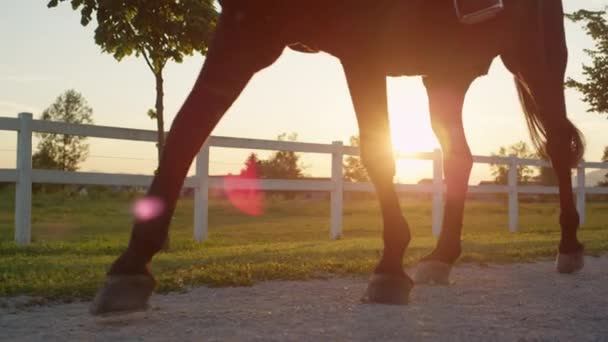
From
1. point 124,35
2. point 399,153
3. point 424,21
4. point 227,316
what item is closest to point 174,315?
point 227,316

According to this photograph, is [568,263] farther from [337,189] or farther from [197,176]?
[337,189]

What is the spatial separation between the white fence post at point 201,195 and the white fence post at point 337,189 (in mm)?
2457

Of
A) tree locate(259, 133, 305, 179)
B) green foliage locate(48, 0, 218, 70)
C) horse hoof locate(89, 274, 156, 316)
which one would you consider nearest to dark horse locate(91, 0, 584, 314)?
horse hoof locate(89, 274, 156, 316)

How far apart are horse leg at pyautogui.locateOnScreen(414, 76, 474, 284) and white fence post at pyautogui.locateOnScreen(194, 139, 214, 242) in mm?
6228

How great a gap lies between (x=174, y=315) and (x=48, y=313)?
1.77 feet

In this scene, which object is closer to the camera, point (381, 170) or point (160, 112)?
point (381, 170)

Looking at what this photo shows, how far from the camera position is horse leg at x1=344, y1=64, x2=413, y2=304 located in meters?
3.37

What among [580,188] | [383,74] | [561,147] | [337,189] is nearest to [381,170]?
[383,74]

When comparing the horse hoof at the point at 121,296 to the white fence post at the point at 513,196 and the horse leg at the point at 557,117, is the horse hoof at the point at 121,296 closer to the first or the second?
the horse leg at the point at 557,117

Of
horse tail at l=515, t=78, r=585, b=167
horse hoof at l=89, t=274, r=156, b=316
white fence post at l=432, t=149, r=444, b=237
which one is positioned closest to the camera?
horse hoof at l=89, t=274, r=156, b=316

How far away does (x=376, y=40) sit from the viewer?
11.2 ft

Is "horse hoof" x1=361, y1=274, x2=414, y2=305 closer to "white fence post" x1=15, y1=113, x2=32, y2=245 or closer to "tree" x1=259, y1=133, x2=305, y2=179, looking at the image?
"white fence post" x1=15, y1=113, x2=32, y2=245

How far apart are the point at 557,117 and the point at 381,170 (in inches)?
80.8

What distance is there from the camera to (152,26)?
903 cm
